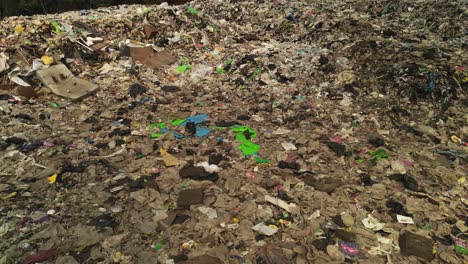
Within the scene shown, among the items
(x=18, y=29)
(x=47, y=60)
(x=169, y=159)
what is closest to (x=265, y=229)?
(x=169, y=159)

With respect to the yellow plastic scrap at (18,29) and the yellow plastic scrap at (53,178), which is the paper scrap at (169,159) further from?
the yellow plastic scrap at (18,29)

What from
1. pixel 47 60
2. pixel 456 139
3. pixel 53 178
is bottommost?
pixel 53 178

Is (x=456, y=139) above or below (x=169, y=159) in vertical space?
above

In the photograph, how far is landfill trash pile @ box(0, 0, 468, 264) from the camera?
245cm

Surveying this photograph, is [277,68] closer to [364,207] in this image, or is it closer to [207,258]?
[364,207]

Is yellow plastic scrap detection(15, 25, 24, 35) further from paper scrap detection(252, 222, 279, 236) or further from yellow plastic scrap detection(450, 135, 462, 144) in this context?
yellow plastic scrap detection(450, 135, 462, 144)

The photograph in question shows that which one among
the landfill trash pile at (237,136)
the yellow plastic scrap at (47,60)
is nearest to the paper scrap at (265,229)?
the landfill trash pile at (237,136)

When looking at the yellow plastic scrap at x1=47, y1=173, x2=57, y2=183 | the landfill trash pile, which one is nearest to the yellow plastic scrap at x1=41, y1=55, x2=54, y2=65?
the landfill trash pile

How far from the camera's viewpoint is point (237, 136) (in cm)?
372

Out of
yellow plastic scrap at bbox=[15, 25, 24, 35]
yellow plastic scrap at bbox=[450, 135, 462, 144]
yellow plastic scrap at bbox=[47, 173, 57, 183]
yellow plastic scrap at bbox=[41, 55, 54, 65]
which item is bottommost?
yellow plastic scrap at bbox=[47, 173, 57, 183]

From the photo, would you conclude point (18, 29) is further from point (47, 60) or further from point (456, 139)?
point (456, 139)

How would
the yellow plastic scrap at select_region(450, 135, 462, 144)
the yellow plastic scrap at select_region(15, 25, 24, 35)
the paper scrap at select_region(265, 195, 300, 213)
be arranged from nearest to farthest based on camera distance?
1. the paper scrap at select_region(265, 195, 300, 213)
2. the yellow plastic scrap at select_region(450, 135, 462, 144)
3. the yellow plastic scrap at select_region(15, 25, 24, 35)

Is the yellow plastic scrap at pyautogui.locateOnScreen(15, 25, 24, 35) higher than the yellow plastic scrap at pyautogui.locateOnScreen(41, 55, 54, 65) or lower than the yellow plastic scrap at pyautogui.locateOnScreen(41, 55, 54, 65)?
higher

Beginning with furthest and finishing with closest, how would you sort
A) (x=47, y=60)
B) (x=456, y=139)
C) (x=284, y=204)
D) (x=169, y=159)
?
(x=47, y=60)
(x=456, y=139)
(x=169, y=159)
(x=284, y=204)
